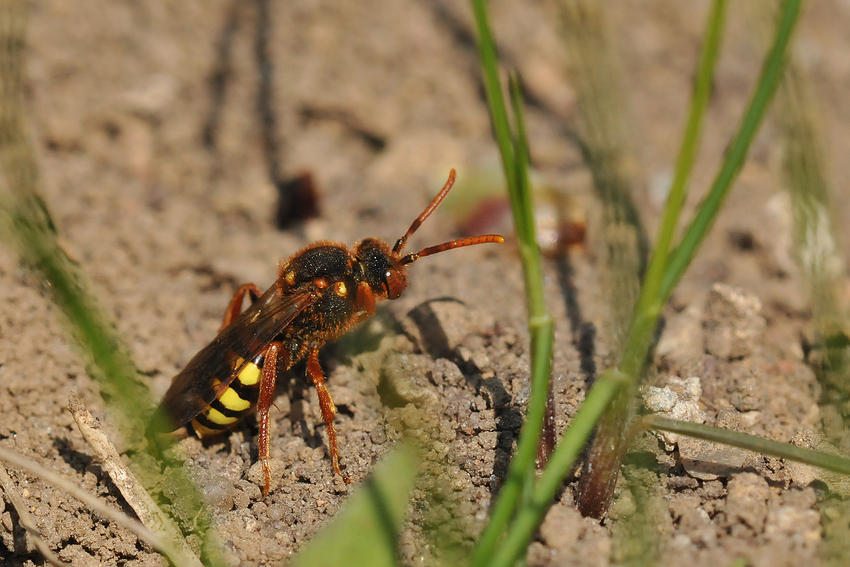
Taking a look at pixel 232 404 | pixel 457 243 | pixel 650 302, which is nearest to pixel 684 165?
pixel 650 302

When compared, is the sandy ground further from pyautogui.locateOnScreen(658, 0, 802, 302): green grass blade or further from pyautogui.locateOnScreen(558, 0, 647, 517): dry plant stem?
pyautogui.locateOnScreen(658, 0, 802, 302): green grass blade

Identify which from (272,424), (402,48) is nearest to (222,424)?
(272,424)

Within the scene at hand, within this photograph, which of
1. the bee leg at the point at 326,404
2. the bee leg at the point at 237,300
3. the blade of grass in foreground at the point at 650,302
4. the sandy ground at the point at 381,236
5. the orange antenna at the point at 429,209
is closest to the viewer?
the blade of grass in foreground at the point at 650,302

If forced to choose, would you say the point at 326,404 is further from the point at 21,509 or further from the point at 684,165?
the point at 684,165

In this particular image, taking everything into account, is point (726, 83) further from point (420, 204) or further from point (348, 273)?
point (348, 273)

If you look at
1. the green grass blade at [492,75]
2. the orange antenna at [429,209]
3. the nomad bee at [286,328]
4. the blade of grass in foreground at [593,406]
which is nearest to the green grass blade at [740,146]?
the blade of grass in foreground at [593,406]

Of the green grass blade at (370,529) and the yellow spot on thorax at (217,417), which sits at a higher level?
the yellow spot on thorax at (217,417)

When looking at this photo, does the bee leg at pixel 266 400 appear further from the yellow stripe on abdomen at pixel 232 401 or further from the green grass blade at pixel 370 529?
the green grass blade at pixel 370 529
